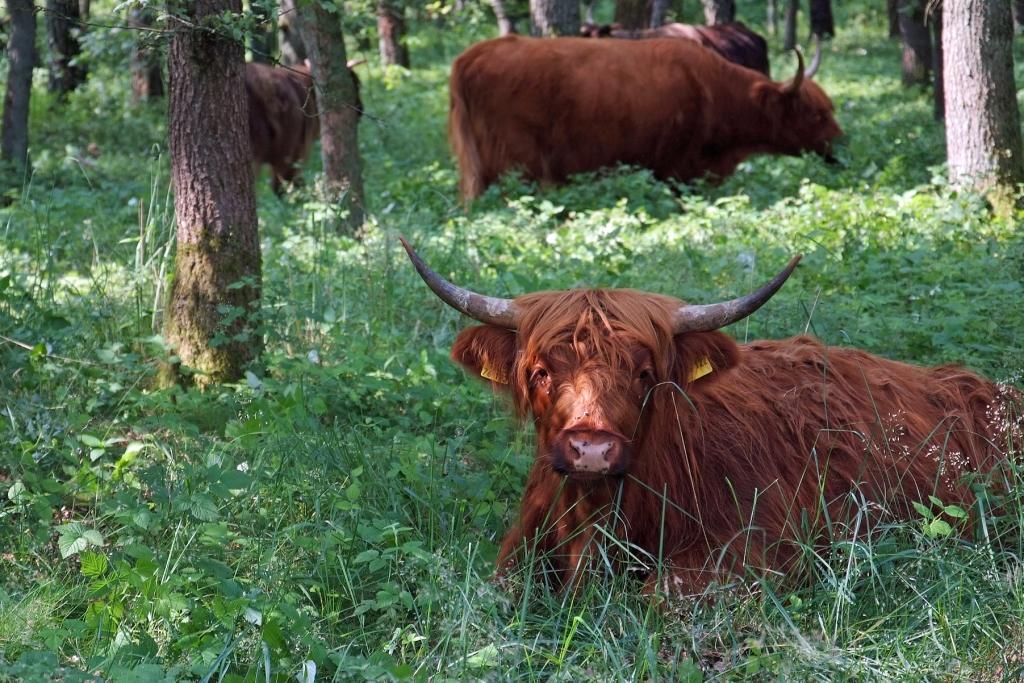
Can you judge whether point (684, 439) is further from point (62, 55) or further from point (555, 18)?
point (62, 55)

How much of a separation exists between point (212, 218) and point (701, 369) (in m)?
2.68

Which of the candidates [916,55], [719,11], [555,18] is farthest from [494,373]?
[719,11]

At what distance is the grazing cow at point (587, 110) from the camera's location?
12.0m

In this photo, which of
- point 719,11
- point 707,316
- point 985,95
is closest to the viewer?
point 707,316

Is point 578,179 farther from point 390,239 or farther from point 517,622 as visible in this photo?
point 517,622

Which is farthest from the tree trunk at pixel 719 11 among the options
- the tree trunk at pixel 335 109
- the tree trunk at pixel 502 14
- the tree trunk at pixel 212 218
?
the tree trunk at pixel 212 218

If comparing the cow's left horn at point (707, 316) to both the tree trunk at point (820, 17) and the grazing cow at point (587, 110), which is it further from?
the tree trunk at point (820, 17)

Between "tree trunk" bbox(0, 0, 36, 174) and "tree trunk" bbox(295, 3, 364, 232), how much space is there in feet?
9.29

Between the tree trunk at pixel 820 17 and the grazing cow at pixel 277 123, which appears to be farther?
the tree trunk at pixel 820 17

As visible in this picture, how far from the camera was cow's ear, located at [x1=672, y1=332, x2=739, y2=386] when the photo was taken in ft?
14.1

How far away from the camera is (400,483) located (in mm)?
4773

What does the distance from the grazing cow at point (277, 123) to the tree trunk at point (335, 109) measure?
3968 mm

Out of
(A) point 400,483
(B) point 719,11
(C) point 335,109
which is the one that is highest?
(B) point 719,11

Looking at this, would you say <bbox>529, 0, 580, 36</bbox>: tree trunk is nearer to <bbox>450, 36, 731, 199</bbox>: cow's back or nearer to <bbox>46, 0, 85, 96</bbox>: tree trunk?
<bbox>450, 36, 731, 199</bbox>: cow's back
